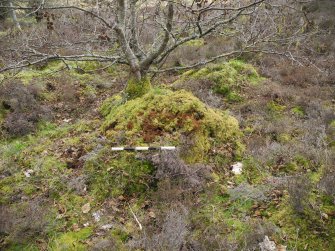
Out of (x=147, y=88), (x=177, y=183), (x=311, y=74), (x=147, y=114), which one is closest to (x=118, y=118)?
A: (x=147, y=114)

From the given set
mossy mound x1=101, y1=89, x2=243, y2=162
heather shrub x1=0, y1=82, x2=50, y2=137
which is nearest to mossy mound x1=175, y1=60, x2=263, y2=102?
mossy mound x1=101, y1=89, x2=243, y2=162

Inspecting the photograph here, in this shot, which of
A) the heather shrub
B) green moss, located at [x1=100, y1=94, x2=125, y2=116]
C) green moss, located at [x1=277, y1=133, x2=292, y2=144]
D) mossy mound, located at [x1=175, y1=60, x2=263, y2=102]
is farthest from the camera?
mossy mound, located at [x1=175, y1=60, x2=263, y2=102]

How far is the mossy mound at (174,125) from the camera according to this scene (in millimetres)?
5533

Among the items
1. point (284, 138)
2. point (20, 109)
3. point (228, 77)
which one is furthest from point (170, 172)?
point (228, 77)

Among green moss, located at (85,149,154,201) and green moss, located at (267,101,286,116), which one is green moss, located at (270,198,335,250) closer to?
green moss, located at (85,149,154,201)

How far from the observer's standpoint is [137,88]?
727 cm

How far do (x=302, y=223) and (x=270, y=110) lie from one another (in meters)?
4.54

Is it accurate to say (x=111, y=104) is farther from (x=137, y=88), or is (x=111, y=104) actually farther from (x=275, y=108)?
(x=275, y=108)

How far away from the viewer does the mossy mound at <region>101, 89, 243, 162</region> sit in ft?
18.2

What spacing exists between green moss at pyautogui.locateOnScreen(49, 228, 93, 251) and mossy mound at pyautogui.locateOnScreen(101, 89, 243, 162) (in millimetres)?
1729

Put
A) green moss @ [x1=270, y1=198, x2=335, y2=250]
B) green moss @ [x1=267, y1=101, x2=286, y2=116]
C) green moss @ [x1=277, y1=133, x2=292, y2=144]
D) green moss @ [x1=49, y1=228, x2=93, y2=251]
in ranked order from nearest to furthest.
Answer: green moss @ [x1=270, y1=198, x2=335, y2=250], green moss @ [x1=49, y1=228, x2=93, y2=251], green moss @ [x1=277, y1=133, x2=292, y2=144], green moss @ [x1=267, y1=101, x2=286, y2=116]

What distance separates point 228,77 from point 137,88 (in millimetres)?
3457

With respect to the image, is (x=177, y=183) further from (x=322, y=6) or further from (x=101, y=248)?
(x=322, y=6)

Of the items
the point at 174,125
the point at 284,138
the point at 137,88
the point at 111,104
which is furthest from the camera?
the point at 111,104
